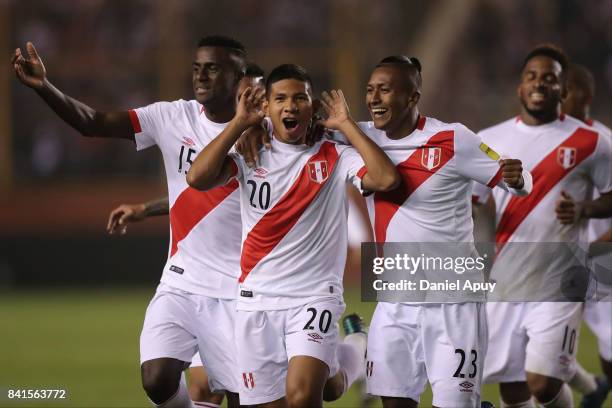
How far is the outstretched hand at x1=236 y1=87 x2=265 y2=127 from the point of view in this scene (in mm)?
5723

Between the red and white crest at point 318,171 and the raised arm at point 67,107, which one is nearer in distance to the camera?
the red and white crest at point 318,171

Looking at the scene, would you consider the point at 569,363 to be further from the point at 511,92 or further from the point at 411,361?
the point at 511,92

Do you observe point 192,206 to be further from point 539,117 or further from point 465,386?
point 539,117

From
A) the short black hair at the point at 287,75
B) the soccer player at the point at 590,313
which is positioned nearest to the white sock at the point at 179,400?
the short black hair at the point at 287,75

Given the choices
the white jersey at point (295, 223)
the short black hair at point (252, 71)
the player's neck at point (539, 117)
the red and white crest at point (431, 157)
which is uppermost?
the short black hair at point (252, 71)

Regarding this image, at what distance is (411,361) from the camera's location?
19.2 ft

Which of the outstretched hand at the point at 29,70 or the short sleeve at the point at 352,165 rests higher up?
the outstretched hand at the point at 29,70

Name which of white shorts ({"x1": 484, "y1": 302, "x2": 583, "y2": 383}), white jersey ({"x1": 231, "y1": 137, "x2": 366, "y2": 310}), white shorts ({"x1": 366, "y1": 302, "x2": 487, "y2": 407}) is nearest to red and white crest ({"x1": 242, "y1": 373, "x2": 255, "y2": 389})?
white jersey ({"x1": 231, "y1": 137, "x2": 366, "y2": 310})

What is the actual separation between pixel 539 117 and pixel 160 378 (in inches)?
129

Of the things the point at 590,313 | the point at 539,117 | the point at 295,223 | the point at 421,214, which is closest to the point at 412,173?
the point at 421,214

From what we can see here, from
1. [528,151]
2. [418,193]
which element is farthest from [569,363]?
[418,193]

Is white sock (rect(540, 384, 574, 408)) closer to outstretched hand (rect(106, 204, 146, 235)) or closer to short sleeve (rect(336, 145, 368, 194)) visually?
Result: short sleeve (rect(336, 145, 368, 194))

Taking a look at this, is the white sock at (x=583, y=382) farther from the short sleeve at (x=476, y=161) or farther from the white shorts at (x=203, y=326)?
the white shorts at (x=203, y=326)

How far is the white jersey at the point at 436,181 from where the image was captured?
19.3 ft
